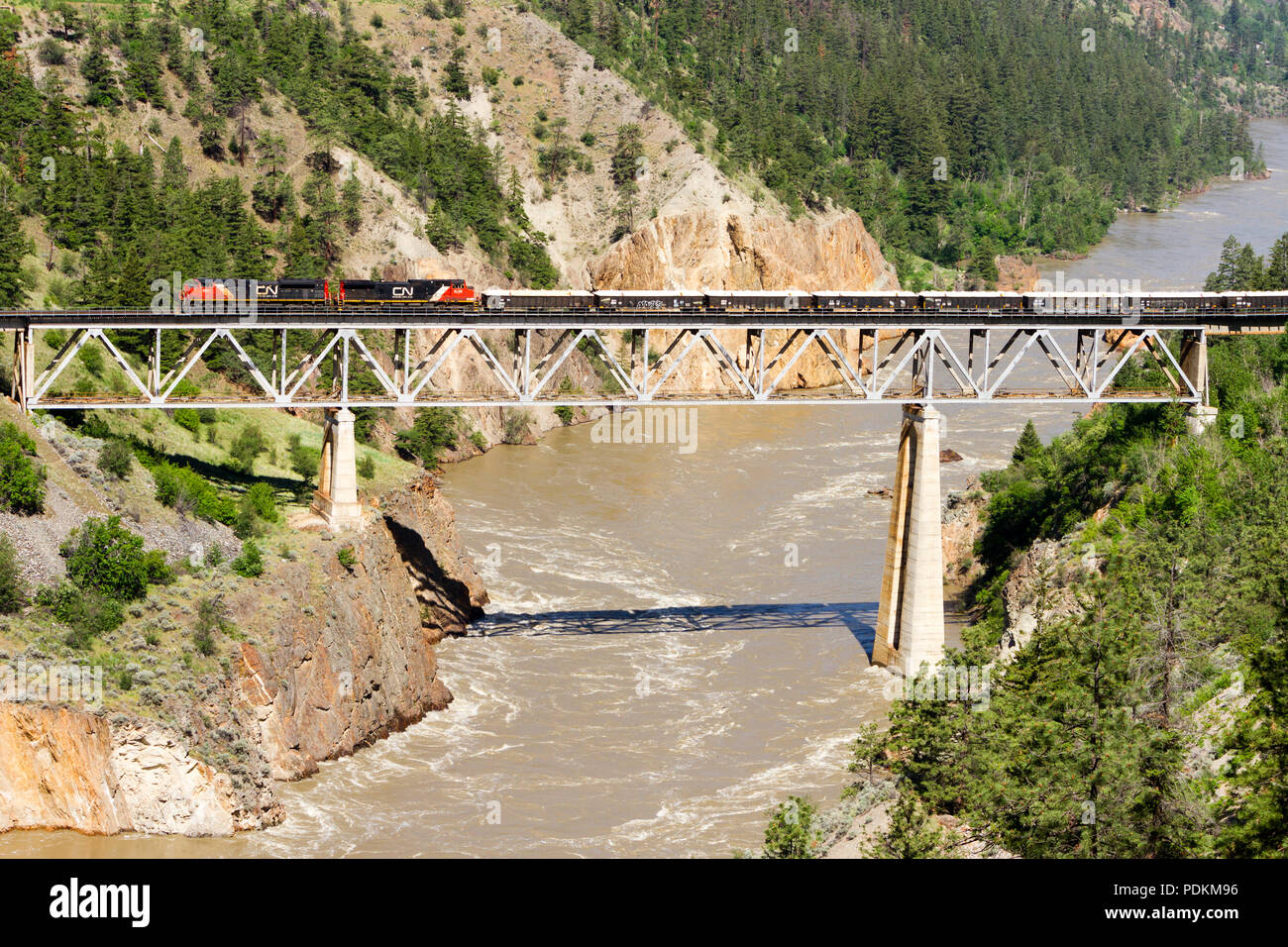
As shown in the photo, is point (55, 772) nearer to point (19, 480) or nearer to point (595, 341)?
point (19, 480)

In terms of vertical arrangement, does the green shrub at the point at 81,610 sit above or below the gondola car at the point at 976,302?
below

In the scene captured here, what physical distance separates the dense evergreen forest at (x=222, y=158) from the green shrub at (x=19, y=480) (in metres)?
26.8

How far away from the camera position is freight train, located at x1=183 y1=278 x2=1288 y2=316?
65188 millimetres

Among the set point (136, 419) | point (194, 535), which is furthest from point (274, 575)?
point (136, 419)

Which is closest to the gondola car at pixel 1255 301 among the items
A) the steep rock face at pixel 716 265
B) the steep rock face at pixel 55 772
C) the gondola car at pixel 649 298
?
the gondola car at pixel 649 298

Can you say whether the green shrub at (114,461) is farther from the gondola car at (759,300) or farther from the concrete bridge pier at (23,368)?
the gondola car at (759,300)

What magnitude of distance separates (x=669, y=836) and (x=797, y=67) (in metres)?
148

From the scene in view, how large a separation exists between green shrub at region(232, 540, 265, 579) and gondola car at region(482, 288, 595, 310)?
46.3 feet

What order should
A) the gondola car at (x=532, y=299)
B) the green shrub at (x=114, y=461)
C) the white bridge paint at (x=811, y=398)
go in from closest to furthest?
1. the green shrub at (x=114, y=461)
2. the white bridge paint at (x=811, y=398)
3. the gondola car at (x=532, y=299)

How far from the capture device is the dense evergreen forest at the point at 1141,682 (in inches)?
1368

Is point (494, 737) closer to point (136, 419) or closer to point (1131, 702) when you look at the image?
point (136, 419)

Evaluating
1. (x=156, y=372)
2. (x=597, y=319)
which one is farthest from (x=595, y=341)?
(x=156, y=372)

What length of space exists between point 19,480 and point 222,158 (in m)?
64.9

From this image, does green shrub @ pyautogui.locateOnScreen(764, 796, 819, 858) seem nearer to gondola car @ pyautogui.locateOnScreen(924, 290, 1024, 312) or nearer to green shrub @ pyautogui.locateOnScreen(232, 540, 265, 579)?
green shrub @ pyautogui.locateOnScreen(232, 540, 265, 579)
